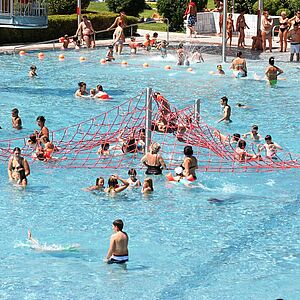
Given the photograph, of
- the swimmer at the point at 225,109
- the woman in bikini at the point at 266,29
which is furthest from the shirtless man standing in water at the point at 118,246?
the woman in bikini at the point at 266,29

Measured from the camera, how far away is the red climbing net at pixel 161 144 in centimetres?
2062

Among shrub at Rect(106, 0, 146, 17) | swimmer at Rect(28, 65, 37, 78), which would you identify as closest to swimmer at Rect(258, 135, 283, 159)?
swimmer at Rect(28, 65, 37, 78)

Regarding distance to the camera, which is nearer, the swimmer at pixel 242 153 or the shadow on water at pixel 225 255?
the shadow on water at pixel 225 255

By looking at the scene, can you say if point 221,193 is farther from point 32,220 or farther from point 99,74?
point 99,74

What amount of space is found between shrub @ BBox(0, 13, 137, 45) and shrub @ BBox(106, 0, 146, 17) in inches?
178

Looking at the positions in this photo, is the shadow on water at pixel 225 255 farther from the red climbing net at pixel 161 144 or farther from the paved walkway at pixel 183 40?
the paved walkway at pixel 183 40

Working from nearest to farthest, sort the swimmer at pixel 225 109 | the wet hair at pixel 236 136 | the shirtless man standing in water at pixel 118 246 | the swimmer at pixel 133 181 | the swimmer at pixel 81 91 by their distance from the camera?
the shirtless man standing in water at pixel 118 246 → the swimmer at pixel 133 181 → the wet hair at pixel 236 136 → the swimmer at pixel 225 109 → the swimmer at pixel 81 91

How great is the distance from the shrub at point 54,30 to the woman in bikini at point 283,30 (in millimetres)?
7876

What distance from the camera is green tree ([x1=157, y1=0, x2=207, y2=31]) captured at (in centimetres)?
4453

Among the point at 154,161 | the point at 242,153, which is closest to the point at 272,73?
the point at 242,153

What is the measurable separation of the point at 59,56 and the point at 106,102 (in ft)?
28.9

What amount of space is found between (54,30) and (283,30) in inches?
397

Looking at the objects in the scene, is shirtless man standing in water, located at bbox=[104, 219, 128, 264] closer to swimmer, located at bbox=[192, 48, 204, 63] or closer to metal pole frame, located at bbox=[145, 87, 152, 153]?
metal pole frame, located at bbox=[145, 87, 152, 153]

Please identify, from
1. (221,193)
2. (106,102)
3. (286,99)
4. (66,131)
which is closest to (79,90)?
(106,102)
